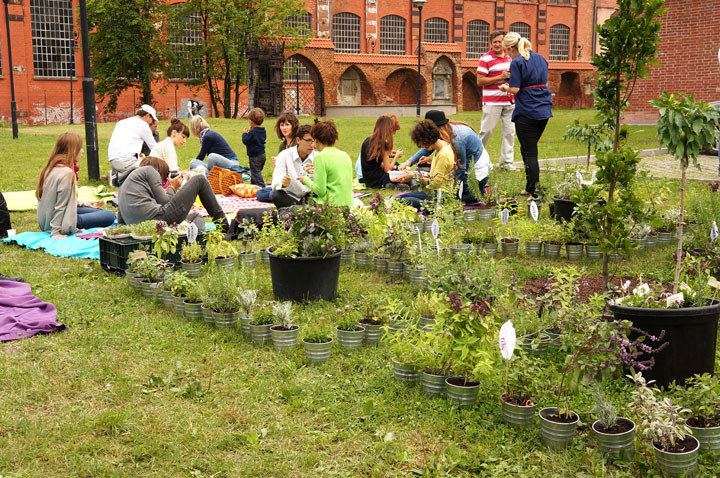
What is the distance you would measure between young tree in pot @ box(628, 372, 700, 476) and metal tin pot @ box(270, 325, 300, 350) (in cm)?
214

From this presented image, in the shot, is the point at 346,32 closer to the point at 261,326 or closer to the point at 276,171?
the point at 276,171

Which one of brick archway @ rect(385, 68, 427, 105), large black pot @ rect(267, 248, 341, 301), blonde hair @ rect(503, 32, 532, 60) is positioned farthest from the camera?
brick archway @ rect(385, 68, 427, 105)

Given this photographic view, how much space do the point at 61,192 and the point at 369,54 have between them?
109ft

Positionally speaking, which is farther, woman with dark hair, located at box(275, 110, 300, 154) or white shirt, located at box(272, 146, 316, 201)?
woman with dark hair, located at box(275, 110, 300, 154)

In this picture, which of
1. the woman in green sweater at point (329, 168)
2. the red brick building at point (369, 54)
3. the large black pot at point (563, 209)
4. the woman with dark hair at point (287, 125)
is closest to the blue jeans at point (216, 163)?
the woman with dark hair at point (287, 125)

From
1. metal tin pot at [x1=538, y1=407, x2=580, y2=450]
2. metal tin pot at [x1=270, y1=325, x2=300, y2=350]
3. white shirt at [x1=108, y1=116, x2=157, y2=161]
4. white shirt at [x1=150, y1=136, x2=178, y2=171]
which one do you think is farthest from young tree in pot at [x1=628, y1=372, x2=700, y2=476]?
white shirt at [x1=108, y1=116, x2=157, y2=161]

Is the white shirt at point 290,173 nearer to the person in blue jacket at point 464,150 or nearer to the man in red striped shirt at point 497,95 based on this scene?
the person in blue jacket at point 464,150

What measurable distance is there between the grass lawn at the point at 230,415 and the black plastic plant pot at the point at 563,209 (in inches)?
127

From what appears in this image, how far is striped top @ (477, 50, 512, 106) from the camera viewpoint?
1141cm

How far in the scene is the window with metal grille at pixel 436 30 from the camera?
4400cm

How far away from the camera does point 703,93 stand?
19922 mm

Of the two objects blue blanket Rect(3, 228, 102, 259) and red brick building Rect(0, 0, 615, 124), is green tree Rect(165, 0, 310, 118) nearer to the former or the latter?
red brick building Rect(0, 0, 615, 124)

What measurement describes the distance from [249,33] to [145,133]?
80.6ft

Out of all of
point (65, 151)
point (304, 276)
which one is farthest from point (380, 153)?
point (304, 276)
